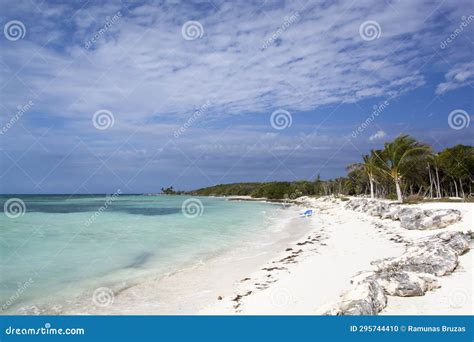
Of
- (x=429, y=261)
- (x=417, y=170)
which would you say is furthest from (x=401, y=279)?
(x=417, y=170)

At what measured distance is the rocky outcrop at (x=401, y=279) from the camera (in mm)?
6273

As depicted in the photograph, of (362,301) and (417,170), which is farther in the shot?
(417,170)

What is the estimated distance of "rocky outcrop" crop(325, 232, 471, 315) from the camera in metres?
6.27

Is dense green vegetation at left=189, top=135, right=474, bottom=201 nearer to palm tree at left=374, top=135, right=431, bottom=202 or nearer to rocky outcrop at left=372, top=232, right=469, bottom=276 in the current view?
palm tree at left=374, top=135, right=431, bottom=202

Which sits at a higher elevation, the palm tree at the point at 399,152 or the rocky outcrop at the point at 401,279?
the palm tree at the point at 399,152

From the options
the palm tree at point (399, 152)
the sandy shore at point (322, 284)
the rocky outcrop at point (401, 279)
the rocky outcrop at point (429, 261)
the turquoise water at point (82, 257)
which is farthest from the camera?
the palm tree at point (399, 152)

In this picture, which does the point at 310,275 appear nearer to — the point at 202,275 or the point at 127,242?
the point at 202,275

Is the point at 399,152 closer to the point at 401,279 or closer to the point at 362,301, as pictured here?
the point at 401,279

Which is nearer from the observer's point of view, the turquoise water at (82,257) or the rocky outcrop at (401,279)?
the rocky outcrop at (401,279)

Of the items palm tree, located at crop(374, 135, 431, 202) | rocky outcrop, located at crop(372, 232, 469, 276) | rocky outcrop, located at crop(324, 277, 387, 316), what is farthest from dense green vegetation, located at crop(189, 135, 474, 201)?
rocky outcrop, located at crop(324, 277, 387, 316)

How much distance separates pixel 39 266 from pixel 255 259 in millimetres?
9318

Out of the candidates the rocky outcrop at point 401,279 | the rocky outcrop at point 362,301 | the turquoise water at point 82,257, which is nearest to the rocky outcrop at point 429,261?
the rocky outcrop at point 401,279

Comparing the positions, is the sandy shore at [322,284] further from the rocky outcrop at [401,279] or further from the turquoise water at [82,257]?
the turquoise water at [82,257]

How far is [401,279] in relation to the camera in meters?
7.41
